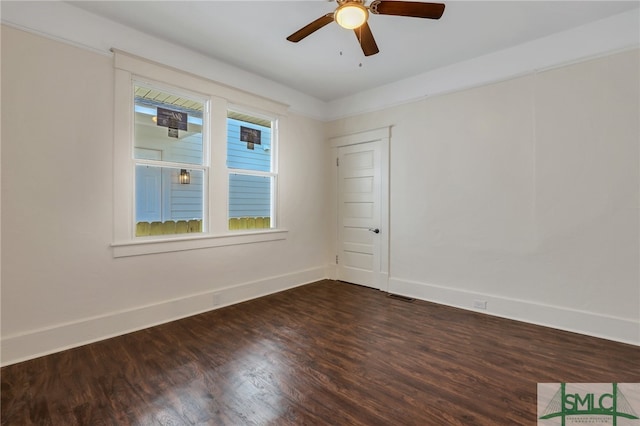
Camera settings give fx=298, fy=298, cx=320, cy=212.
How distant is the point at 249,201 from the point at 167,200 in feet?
3.69

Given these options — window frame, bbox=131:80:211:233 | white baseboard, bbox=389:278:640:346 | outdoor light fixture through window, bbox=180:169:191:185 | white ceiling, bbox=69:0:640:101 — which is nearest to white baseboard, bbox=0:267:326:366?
window frame, bbox=131:80:211:233

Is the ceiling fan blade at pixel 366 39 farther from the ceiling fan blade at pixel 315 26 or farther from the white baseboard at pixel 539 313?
the white baseboard at pixel 539 313

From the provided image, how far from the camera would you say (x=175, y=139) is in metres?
3.43

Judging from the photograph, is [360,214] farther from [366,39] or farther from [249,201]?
[366,39]

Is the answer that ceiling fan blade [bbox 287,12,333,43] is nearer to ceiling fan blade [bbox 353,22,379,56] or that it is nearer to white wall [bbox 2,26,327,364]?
ceiling fan blade [bbox 353,22,379,56]

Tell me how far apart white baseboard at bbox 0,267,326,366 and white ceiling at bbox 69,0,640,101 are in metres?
2.88

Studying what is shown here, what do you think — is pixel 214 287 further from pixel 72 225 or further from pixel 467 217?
pixel 467 217

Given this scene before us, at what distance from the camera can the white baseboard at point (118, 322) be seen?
2457 mm

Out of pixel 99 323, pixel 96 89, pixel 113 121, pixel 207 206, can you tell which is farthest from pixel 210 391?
pixel 96 89

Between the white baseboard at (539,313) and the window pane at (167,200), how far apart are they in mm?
3023

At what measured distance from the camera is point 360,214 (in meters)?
4.83

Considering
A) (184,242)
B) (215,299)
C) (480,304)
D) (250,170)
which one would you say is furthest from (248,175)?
(480,304)

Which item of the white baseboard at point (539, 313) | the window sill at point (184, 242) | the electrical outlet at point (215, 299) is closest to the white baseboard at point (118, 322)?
the electrical outlet at point (215, 299)

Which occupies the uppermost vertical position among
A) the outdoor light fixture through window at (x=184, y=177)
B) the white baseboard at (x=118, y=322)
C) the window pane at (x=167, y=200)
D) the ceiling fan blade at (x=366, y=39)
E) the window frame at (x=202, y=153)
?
the ceiling fan blade at (x=366, y=39)
